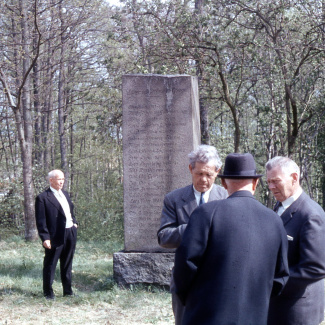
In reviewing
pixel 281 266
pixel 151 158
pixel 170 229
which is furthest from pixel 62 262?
pixel 281 266

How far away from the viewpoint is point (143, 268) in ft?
25.0

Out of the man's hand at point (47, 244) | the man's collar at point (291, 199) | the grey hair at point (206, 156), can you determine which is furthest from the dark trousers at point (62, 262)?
the man's collar at point (291, 199)

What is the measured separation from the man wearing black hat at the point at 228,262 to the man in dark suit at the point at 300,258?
0.62 metres

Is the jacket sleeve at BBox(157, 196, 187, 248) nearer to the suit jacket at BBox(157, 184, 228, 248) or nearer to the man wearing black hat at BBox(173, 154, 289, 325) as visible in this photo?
the suit jacket at BBox(157, 184, 228, 248)

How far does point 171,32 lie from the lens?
1288 centimetres

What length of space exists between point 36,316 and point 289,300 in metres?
4.02

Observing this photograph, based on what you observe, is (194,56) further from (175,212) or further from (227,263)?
(227,263)

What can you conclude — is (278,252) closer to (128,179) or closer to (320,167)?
(128,179)

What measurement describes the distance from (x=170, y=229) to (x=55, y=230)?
3674 mm

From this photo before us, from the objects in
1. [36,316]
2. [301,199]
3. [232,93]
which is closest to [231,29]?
[232,93]

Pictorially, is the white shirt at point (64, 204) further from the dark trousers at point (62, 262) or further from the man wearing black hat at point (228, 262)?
the man wearing black hat at point (228, 262)

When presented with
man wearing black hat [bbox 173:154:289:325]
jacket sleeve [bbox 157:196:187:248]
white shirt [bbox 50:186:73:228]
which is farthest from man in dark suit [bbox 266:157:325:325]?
white shirt [bbox 50:186:73:228]

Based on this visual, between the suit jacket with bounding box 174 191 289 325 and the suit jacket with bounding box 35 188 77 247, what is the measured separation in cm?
471

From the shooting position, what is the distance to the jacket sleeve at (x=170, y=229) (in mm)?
3859
